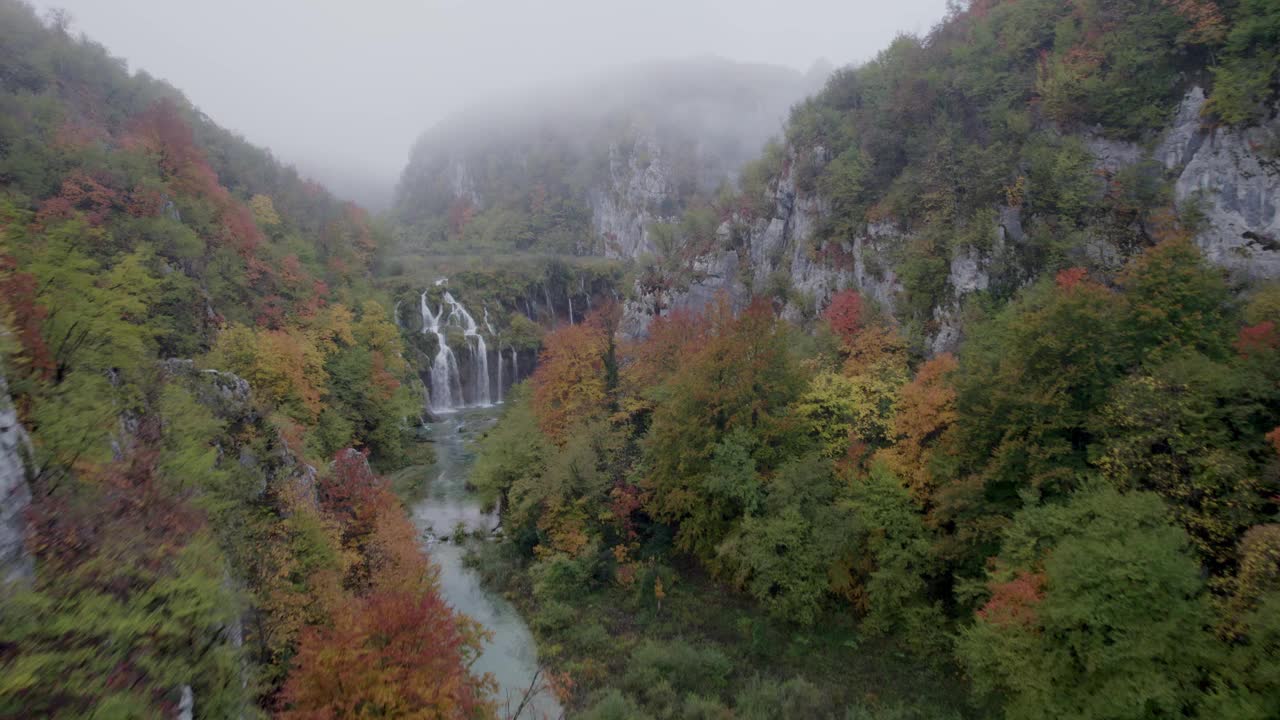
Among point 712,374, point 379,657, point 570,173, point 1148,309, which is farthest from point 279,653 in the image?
point 570,173

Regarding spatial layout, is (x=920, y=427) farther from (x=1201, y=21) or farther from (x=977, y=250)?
(x=1201, y=21)

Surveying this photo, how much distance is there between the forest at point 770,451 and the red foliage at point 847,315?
13.1 inches

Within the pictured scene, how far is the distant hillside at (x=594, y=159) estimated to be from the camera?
119062mm

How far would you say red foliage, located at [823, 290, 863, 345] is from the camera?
89.1 ft

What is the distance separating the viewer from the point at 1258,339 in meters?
13.5

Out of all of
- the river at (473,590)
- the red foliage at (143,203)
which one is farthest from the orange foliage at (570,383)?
the red foliage at (143,203)

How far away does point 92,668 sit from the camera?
750 centimetres

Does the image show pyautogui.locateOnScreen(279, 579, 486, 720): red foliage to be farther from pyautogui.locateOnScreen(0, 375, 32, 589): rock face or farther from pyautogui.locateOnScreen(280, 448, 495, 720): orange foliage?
pyautogui.locateOnScreen(0, 375, 32, 589): rock face

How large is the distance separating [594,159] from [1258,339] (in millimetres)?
133521

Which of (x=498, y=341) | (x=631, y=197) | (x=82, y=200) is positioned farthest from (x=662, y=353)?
(x=631, y=197)

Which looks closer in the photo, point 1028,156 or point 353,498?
point 353,498

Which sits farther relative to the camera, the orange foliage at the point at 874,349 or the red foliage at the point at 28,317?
the orange foliage at the point at 874,349

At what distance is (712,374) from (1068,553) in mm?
12308

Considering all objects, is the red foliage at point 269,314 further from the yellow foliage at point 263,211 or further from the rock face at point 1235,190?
the rock face at point 1235,190
